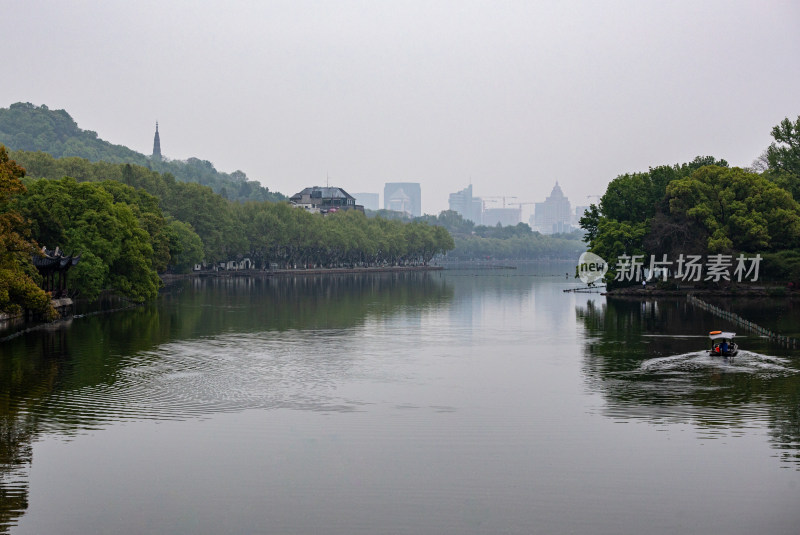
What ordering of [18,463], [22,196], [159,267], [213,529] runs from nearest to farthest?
[213,529]
[18,463]
[22,196]
[159,267]

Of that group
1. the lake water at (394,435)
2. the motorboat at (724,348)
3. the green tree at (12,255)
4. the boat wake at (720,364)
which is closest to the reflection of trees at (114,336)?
the lake water at (394,435)

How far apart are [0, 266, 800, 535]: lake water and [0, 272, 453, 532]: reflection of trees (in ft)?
0.64

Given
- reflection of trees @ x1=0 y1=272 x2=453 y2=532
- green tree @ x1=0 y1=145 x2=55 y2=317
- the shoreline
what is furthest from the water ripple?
the shoreline

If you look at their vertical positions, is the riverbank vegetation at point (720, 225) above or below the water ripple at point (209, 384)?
above

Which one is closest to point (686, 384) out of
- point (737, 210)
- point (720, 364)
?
point (720, 364)

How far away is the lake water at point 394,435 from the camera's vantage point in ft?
69.9

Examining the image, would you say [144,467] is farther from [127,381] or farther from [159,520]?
[127,381]

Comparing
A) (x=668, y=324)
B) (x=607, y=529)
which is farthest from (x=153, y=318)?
(x=607, y=529)

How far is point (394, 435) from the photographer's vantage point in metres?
29.4

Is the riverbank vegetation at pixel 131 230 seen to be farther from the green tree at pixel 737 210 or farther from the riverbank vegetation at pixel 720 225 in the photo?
the green tree at pixel 737 210

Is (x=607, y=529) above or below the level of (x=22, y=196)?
below

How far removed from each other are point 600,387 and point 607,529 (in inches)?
758

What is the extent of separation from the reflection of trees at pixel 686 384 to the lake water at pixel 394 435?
176 mm

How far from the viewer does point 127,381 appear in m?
39.4
